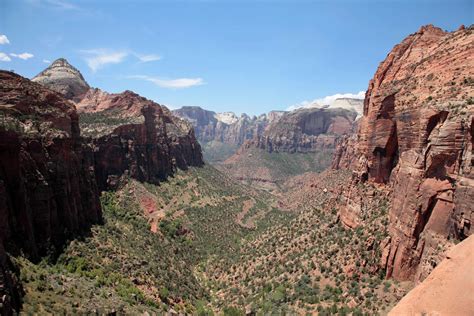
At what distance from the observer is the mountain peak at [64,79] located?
4768 inches

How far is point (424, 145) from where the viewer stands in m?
35.3

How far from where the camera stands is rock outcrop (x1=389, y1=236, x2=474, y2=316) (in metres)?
22.1

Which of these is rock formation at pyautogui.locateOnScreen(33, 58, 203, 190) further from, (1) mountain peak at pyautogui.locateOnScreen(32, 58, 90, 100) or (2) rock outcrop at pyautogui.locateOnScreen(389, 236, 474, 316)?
(2) rock outcrop at pyautogui.locateOnScreen(389, 236, 474, 316)

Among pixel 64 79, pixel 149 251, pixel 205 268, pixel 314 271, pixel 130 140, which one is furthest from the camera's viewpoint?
pixel 64 79

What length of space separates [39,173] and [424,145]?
43701 mm

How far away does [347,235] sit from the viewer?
49844mm

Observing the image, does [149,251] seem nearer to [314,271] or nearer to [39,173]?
[39,173]

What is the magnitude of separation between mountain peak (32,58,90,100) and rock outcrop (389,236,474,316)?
112769 mm

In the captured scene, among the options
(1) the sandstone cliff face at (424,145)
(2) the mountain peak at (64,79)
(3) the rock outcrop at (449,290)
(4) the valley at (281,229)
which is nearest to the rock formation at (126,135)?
(2) the mountain peak at (64,79)

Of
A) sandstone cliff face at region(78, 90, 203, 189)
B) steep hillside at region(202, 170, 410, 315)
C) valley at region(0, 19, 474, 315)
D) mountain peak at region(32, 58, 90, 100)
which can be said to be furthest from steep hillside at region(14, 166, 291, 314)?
mountain peak at region(32, 58, 90, 100)

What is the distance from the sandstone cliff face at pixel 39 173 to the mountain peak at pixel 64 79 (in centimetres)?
6620

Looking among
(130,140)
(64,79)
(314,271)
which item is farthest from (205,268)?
(64,79)

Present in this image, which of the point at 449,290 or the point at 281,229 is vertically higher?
the point at 449,290

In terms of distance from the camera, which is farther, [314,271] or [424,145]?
[314,271]
